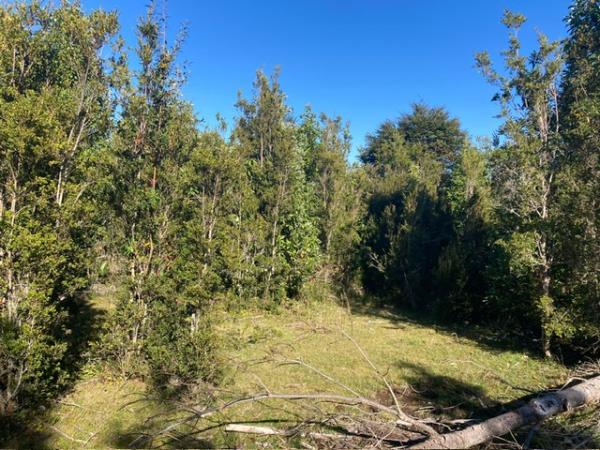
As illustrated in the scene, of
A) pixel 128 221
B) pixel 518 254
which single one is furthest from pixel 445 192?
pixel 128 221

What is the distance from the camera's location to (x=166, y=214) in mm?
7176

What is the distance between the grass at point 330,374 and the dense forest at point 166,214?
0.51m

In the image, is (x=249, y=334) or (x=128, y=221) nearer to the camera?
(x=128, y=221)

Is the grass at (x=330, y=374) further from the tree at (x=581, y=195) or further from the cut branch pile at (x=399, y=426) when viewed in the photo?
the tree at (x=581, y=195)

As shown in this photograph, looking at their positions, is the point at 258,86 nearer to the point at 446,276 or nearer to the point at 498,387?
the point at 446,276

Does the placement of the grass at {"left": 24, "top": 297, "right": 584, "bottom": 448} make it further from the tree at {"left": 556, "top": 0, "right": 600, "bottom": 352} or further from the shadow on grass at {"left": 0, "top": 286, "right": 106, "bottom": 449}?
the tree at {"left": 556, "top": 0, "right": 600, "bottom": 352}

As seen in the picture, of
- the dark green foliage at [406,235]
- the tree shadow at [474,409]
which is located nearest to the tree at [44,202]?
the tree shadow at [474,409]

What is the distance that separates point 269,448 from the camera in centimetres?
425

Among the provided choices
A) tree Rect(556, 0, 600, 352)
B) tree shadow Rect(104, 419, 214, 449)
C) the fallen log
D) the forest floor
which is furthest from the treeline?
tree shadow Rect(104, 419, 214, 449)

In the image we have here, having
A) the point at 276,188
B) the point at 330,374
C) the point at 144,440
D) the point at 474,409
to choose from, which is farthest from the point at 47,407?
the point at 276,188

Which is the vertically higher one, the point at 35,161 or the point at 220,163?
the point at 220,163

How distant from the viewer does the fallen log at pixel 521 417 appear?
8.05ft

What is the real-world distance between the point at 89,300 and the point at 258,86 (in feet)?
29.4

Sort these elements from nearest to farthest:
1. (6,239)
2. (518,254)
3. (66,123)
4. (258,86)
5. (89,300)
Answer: (6,239), (66,123), (518,254), (89,300), (258,86)
